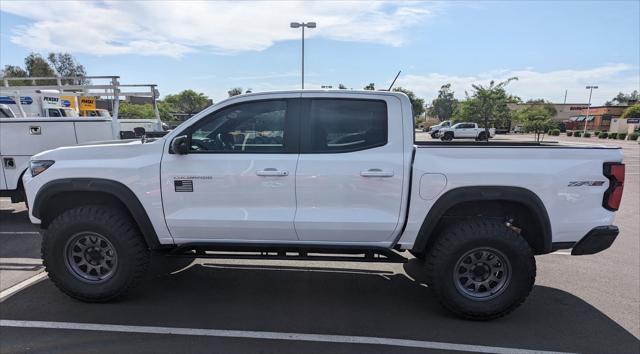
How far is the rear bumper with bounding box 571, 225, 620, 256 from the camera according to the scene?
3.58 meters

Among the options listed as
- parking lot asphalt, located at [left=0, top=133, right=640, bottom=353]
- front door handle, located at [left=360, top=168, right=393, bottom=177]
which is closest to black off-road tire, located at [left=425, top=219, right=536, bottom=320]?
parking lot asphalt, located at [left=0, top=133, right=640, bottom=353]

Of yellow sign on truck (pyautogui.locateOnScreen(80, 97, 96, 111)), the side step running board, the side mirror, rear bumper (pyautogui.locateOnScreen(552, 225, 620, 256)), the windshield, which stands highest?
yellow sign on truck (pyautogui.locateOnScreen(80, 97, 96, 111))

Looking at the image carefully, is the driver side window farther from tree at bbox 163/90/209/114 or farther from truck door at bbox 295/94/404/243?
tree at bbox 163/90/209/114

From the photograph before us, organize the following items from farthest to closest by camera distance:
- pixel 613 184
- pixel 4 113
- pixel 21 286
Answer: pixel 4 113
pixel 21 286
pixel 613 184

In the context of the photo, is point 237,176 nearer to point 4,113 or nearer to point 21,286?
point 21,286

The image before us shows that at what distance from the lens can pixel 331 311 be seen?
3859mm

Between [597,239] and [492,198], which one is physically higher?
[492,198]

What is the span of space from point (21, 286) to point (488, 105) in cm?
4140

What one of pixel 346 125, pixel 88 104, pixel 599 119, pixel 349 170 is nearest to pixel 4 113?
pixel 346 125

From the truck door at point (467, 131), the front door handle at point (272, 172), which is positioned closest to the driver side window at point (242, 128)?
the front door handle at point (272, 172)

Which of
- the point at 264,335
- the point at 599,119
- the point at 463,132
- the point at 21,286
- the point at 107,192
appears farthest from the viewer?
the point at 599,119

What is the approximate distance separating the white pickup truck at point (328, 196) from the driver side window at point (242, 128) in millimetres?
10

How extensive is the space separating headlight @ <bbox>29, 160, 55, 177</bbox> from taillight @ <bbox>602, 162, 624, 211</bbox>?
16.0ft

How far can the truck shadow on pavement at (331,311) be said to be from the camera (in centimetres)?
348
